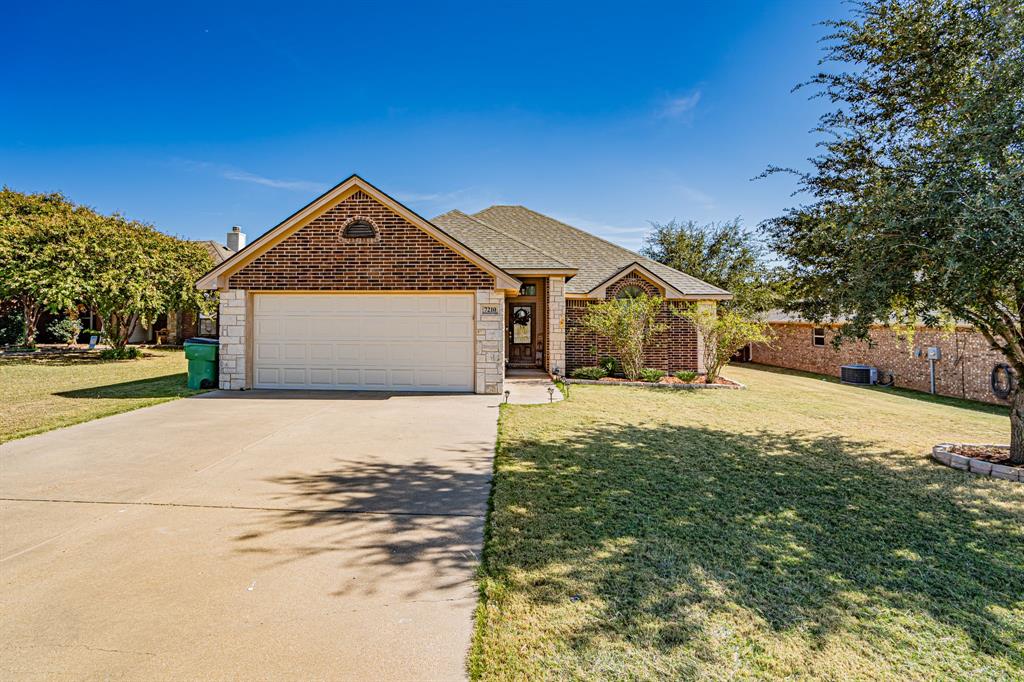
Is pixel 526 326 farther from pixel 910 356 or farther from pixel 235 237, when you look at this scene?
pixel 235 237

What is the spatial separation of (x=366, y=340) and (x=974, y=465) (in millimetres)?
11355

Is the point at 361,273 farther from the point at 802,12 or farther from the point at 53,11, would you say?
the point at 802,12

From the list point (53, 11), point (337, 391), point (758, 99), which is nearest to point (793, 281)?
point (758, 99)

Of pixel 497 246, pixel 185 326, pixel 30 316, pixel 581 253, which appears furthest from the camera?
pixel 185 326

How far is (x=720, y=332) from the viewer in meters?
13.9

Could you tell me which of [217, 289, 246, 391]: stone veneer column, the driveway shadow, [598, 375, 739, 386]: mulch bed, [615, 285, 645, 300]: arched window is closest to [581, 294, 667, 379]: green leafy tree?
[598, 375, 739, 386]: mulch bed

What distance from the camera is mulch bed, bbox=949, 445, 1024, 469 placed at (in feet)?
20.8

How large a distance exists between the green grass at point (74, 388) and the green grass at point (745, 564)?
313 inches

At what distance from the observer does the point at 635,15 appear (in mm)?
11555

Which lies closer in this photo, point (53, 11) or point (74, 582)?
point (74, 582)

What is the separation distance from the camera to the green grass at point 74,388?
26.8 feet

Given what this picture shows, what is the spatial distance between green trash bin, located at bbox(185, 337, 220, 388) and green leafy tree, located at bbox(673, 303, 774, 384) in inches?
515

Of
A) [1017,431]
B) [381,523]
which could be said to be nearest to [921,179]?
[1017,431]

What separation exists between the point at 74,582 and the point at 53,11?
551 inches
